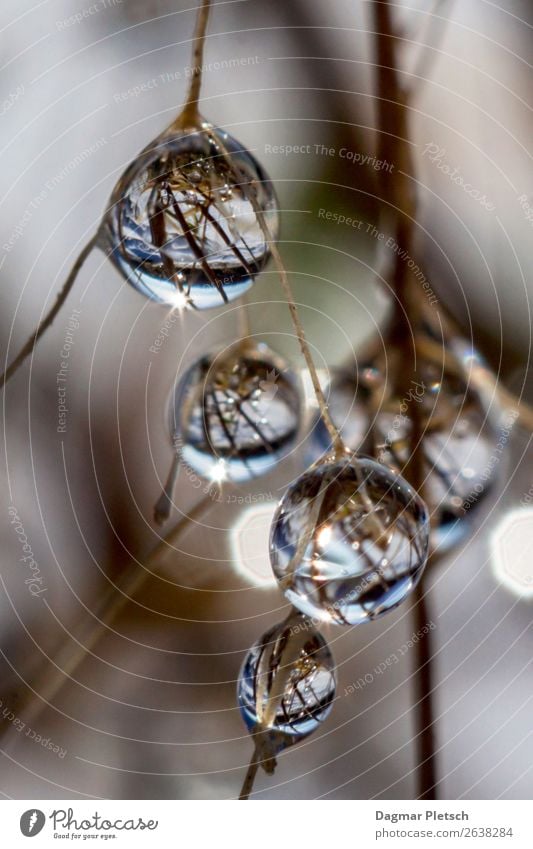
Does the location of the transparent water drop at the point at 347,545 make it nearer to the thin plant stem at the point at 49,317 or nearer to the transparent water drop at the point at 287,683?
the transparent water drop at the point at 287,683

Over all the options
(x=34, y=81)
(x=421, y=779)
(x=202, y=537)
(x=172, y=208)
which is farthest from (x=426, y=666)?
(x=34, y=81)

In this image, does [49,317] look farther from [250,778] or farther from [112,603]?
[250,778]

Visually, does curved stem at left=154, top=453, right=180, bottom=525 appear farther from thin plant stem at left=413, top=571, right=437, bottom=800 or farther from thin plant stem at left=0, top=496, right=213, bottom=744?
thin plant stem at left=413, top=571, right=437, bottom=800

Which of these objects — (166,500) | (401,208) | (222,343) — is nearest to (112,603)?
(166,500)

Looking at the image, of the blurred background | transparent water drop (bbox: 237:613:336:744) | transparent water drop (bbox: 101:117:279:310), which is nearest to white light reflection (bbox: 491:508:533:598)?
the blurred background
